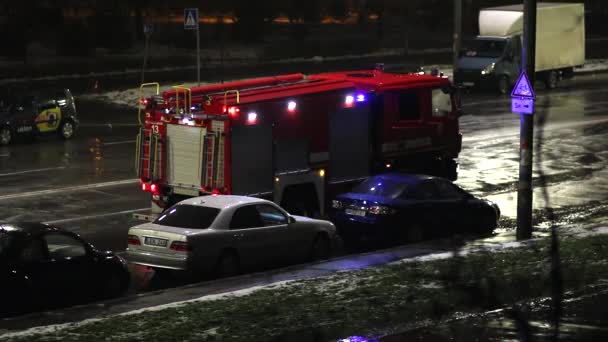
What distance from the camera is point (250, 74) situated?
48.1 metres

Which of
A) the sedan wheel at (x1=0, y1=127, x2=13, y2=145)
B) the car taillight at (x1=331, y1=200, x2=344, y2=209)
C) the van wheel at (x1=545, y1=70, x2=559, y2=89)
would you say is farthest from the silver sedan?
the van wheel at (x1=545, y1=70, x2=559, y2=89)

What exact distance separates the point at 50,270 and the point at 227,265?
295 centimetres

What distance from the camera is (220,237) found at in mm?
17062

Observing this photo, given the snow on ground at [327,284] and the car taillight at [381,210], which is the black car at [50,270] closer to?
the snow on ground at [327,284]

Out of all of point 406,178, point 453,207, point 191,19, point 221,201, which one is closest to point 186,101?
point 221,201

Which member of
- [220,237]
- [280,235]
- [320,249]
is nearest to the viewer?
[220,237]

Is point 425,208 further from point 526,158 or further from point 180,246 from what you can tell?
point 180,246

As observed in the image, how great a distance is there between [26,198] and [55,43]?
113ft

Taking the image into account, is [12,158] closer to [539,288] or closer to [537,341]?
[539,288]

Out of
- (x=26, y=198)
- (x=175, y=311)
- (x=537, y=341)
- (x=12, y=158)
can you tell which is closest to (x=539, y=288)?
(x=537, y=341)

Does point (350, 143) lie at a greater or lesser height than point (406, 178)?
greater

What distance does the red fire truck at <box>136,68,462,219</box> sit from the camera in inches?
790

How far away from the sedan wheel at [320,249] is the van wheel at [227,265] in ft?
5.66

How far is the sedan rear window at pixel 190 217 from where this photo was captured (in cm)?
1714
